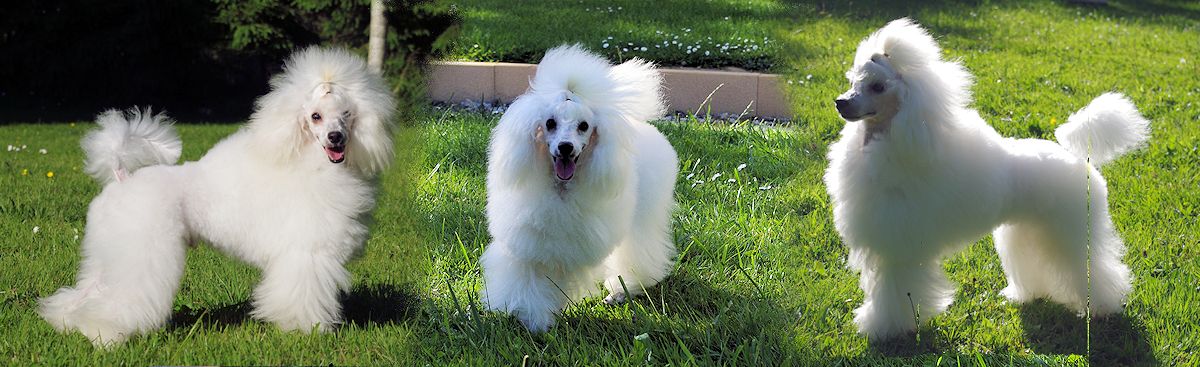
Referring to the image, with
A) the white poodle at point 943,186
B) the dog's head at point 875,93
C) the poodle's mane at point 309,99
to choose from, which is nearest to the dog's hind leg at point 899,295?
the white poodle at point 943,186

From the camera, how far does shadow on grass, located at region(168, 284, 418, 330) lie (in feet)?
8.09

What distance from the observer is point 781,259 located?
2174mm

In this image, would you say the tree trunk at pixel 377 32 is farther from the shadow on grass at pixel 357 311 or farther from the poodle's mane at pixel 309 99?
the shadow on grass at pixel 357 311

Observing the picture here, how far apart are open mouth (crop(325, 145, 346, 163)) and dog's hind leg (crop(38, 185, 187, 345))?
1.26 feet

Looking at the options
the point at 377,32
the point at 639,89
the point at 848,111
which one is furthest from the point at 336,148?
the point at 848,111

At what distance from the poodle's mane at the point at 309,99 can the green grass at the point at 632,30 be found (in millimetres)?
217

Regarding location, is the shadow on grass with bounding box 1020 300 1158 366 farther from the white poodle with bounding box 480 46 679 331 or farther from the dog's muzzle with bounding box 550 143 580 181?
the dog's muzzle with bounding box 550 143 580 181

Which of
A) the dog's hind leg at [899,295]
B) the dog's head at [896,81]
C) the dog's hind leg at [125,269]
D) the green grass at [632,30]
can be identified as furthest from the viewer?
the dog's hind leg at [125,269]

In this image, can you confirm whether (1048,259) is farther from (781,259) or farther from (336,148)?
(336,148)

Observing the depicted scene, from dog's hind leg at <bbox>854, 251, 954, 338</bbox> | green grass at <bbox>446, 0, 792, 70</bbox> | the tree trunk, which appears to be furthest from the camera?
the tree trunk

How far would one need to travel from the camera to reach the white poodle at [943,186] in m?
1.86

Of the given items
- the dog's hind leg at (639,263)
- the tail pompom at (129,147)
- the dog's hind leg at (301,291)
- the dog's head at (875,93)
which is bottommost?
the dog's hind leg at (301,291)

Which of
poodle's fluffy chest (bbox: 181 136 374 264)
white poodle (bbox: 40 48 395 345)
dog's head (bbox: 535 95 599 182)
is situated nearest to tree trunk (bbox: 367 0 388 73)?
white poodle (bbox: 40 48 395 345)

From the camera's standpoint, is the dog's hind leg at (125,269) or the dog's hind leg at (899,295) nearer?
the dog's hind leg at (899,295)
